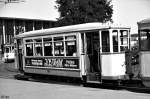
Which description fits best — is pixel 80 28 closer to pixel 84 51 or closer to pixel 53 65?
pixel 84 51

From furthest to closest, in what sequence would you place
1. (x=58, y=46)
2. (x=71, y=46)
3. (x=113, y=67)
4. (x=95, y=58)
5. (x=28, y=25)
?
(x=28, y=25)
(x=58, y=46)
(x=71, y=46)
(x=95, y=58)
(x=113, y=67)

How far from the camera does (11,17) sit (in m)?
58.3

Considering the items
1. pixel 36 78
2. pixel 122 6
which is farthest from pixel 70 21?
pixel 36 78

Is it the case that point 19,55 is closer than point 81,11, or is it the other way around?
point 19,55

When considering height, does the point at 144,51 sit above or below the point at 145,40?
below

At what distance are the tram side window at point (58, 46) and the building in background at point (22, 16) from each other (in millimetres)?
40212

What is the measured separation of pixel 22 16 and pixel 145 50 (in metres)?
47.5

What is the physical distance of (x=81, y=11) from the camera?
40.4 m

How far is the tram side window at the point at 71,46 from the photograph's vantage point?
16.5 m

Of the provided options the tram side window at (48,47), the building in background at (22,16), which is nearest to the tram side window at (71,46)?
the tram side window at (48,47)

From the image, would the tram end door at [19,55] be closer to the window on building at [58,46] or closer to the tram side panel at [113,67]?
the window on building at [58,46]

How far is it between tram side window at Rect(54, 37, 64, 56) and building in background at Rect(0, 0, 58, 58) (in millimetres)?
40212

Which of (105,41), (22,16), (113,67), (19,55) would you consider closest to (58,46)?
(105,41)

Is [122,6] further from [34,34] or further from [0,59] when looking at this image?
[34,34]
